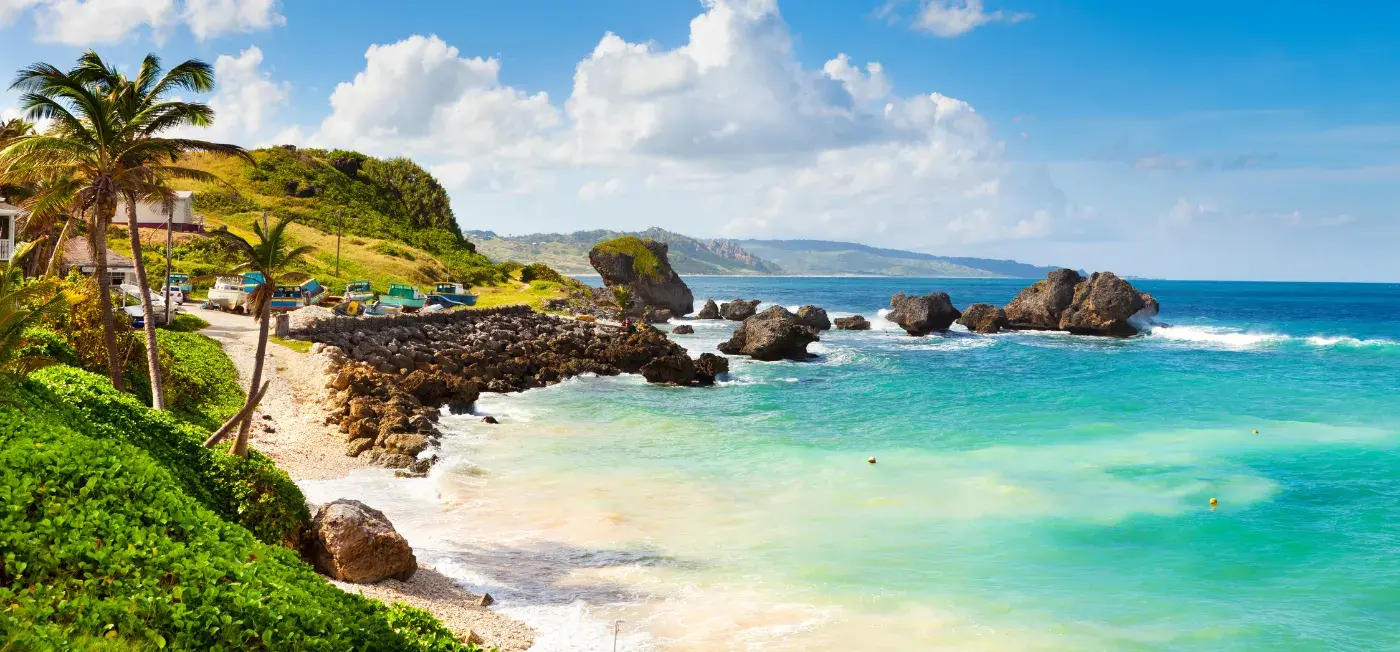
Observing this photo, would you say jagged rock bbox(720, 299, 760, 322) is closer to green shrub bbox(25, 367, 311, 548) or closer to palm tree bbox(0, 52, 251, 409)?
palm tree bbox(0, 52, 251, 409)

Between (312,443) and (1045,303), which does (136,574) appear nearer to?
(312,443)

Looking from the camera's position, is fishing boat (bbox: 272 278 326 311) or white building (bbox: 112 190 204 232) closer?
fishing boat (bbox: 272 278 326 311)

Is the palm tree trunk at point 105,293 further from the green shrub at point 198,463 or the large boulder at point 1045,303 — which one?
the large boulder at point 1045,303


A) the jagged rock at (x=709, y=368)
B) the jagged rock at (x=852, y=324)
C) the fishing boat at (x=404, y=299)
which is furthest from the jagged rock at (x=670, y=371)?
the jagged rock at (x=852, y=324)

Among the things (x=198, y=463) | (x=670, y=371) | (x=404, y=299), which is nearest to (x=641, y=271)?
(x=404, y=299)

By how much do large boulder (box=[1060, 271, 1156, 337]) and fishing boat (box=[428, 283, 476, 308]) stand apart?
50.5m

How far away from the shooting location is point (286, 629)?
965cm

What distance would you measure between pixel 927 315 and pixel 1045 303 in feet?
37.0

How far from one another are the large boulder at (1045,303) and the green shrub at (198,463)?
239ft

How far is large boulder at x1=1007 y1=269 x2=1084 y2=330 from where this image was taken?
77.7 m

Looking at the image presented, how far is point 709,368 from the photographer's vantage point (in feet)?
156

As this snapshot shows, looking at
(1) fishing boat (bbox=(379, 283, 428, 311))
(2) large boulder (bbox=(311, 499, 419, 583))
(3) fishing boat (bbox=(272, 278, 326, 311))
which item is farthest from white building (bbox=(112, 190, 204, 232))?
(2) large boulder (bbox=(311, 499, 419, 583))

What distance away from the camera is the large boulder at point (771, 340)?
2235 inches

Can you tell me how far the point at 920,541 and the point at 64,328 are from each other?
25727mm
